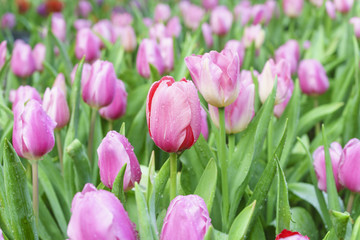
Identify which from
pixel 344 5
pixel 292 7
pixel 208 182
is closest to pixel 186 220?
pixel 208 182

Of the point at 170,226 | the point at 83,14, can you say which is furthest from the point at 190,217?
the point at 83,14

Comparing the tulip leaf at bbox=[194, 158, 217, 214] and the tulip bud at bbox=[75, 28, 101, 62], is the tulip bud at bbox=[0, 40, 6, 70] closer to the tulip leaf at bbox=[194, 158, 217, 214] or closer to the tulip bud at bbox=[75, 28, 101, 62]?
the tulip bud at bbox=[75, 28, 101, 62]

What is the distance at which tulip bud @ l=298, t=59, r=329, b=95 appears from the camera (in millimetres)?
1385

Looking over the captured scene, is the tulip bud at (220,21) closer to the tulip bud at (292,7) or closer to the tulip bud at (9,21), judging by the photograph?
the tulip bud at (292,7)

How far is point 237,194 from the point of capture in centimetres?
92

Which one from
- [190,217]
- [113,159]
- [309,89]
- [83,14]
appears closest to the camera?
[190,217]

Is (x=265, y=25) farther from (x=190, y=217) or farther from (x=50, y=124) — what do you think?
(x=190, y=217)

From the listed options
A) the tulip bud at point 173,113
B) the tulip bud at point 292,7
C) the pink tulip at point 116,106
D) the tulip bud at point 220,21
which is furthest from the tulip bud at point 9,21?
the tulip bud at point 173,113

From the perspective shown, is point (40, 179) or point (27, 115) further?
point (40, 179)

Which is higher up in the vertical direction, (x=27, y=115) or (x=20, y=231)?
(x=27, y=115)

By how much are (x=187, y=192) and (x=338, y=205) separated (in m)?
0.27

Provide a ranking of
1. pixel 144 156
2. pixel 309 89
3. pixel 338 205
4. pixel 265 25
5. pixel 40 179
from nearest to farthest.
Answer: pixel 338 205 → pixel 40 179 → pixel 144 156 → pixel 309 89 → pixel 265 25

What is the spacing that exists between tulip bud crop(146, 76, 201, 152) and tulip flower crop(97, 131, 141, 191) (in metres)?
0.05

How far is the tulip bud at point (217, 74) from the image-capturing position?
0.78m
